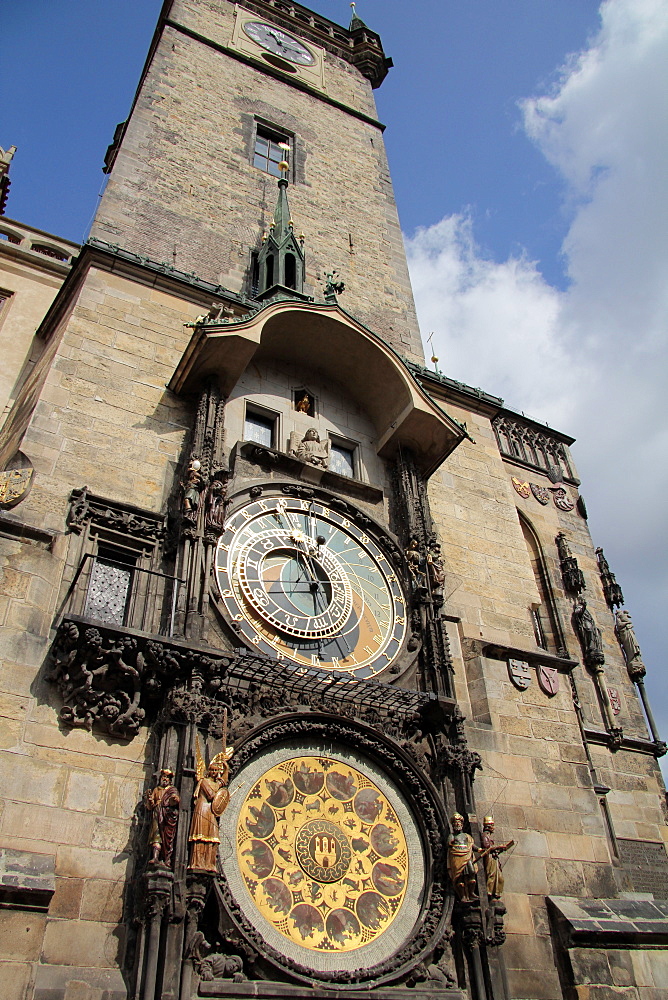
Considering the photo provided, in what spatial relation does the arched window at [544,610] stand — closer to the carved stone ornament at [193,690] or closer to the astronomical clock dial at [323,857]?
the carved stone ornament at [193,690]

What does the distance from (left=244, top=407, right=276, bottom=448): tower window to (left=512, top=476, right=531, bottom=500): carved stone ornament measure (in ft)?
20.4

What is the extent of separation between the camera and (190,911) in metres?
5.95

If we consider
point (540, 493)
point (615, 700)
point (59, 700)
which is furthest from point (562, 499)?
point (59, 700)

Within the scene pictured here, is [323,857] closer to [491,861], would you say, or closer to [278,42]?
[491,861]

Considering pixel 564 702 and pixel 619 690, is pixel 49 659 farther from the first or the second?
pixel 619 690

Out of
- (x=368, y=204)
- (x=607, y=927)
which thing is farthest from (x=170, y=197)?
(x=607, y=927)

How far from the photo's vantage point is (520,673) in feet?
31.6

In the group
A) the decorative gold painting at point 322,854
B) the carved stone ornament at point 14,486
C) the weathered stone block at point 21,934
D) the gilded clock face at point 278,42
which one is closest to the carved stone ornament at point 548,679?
the decorative gold painting at point 322,854

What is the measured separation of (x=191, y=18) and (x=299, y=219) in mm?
7393

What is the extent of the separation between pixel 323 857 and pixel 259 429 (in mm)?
5379

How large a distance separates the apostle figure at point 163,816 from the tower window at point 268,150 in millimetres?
13455

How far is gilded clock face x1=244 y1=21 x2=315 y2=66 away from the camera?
802 inches

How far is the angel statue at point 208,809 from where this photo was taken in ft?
20.1

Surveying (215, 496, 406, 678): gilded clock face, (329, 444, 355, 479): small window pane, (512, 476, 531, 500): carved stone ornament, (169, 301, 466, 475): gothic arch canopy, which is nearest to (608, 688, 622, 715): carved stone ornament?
(512, 476, 531, 500): carved stone ornament
